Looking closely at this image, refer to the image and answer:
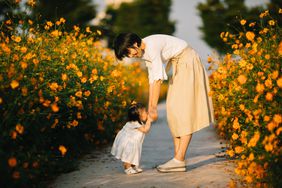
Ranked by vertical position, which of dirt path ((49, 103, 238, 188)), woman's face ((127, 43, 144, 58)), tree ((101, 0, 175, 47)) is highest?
tree ((101, 0, 175, 47))

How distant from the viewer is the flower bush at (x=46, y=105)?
3209 millimetres

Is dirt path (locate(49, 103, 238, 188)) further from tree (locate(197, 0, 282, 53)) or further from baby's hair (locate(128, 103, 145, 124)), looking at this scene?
tree (locate(197, 0, 282, 53))

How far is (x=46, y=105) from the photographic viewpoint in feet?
10.5

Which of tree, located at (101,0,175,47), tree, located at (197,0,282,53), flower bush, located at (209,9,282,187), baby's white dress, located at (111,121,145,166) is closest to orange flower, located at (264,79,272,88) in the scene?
flower bush, located at (209,9,282,187)

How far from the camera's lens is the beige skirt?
161 inches

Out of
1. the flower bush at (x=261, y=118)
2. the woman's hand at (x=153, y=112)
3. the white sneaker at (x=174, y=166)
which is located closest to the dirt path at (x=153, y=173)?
the white sneaker at (x=174, y=166)

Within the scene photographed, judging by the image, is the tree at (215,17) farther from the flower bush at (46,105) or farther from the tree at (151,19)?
the flower bush at (46,105)

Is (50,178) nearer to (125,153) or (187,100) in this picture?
(125,153)

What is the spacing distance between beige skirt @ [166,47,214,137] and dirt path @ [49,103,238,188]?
44 cm

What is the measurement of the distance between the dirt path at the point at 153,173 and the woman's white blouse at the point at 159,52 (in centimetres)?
90

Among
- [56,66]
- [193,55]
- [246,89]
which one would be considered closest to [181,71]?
[193,55]

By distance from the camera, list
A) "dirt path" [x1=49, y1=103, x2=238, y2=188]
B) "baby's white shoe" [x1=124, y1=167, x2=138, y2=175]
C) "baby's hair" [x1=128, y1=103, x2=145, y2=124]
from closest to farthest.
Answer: "dirt path" [x1=49, y1=103, x2=238, y2=188] → "baby's white shoe" [x1=124, y1=167, x2=138, y2=175] → "baby's hair" [x1=128, y1=103, x2=145, y2=124]

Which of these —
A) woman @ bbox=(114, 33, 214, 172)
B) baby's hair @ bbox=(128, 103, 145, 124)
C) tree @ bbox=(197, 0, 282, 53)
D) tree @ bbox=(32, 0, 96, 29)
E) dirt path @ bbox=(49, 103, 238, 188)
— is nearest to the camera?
dirt path @ bbox=(49, 103, 238, 188)

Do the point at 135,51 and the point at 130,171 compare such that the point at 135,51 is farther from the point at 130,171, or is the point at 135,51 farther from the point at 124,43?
the point at 130,171
